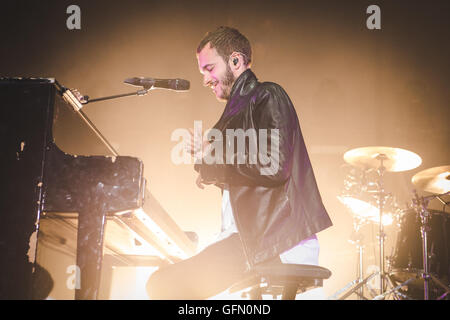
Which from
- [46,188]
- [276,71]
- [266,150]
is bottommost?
[46,188]

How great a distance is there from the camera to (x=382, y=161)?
5328mm

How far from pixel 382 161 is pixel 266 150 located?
420 centimetres

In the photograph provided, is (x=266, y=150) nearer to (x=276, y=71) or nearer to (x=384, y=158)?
(x=384, y=158)

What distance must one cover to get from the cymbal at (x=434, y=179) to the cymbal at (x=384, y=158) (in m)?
0.26

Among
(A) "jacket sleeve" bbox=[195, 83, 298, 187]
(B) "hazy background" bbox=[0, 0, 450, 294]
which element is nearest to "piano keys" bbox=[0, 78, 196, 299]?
(A) "jacket sleeve" bbox=[195, 83, 298, 187]

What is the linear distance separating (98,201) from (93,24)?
5074mm

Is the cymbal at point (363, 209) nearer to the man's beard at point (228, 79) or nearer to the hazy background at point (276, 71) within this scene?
the hazy background at point (276, 71)

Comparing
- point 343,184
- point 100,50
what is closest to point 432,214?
point 343,184

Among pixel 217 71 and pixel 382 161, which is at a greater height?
pixel 382 161

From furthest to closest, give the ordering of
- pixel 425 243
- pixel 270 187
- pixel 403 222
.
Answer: pixel 403 222, pixel 425 243, pixel 270 187

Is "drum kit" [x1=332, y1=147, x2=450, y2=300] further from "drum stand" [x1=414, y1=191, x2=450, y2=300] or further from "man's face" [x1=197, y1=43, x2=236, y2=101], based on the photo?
"man's face" [x1=197, y1=43, x2=236, y2=101]

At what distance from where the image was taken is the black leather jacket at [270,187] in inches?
61.4

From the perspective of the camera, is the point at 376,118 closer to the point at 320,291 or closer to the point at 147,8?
the point at 320,291

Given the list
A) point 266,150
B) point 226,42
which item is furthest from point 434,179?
point 266,150
